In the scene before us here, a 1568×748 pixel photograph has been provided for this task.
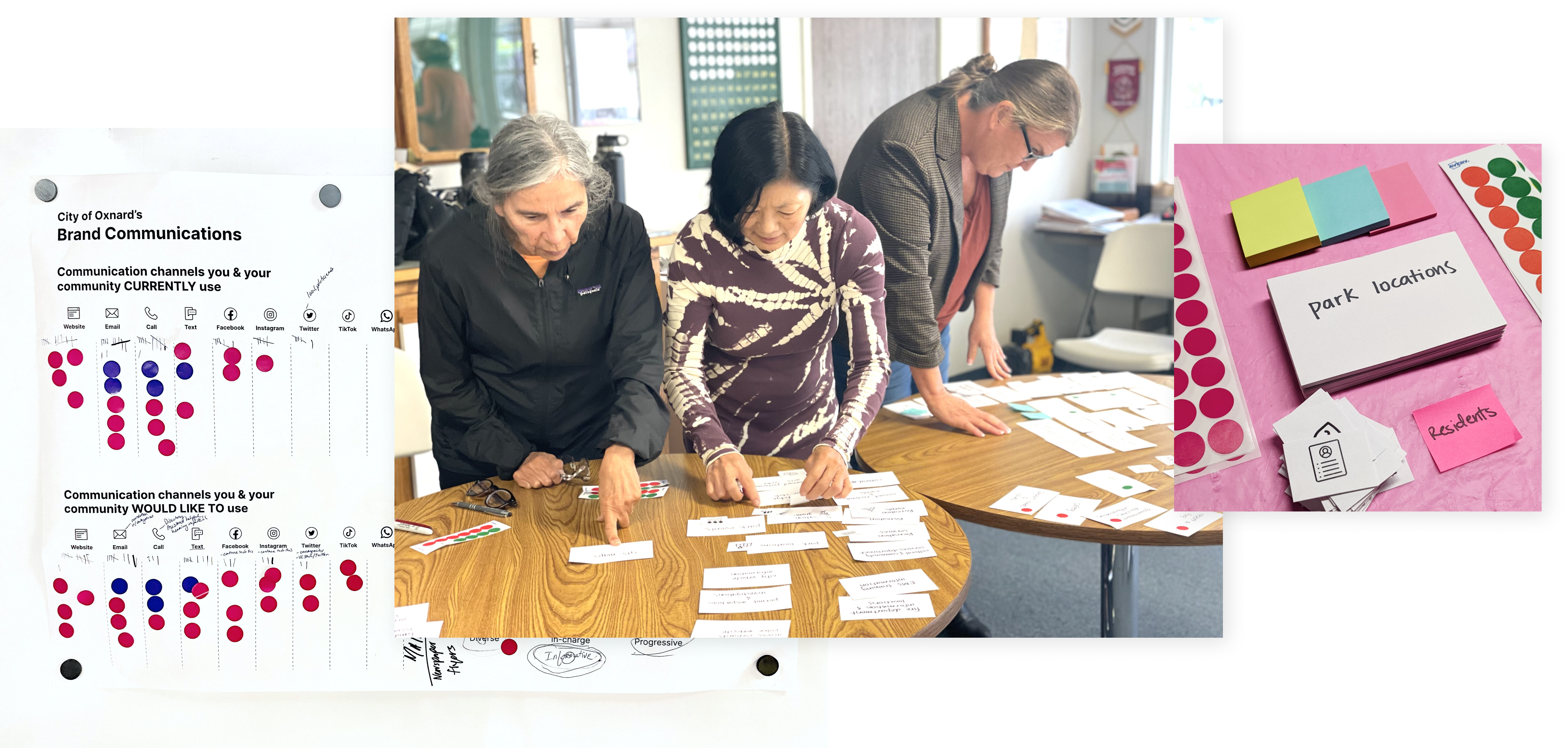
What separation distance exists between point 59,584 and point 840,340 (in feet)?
3.94

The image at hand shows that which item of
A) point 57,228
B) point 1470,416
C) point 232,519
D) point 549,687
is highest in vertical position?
point 57,228

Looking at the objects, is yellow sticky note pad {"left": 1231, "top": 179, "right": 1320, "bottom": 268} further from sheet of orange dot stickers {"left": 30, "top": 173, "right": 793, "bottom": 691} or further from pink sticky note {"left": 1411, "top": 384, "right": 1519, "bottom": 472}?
sheet of orange dot stickers {"left": 30, "top": 173, "right": 793, "bottom": 691}

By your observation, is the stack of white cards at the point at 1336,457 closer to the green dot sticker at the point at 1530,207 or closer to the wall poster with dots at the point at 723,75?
the green dot sticker at the point at 1530,207

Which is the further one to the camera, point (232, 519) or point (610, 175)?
point (232, 519)

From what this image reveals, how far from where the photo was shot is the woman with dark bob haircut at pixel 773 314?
1.42 m

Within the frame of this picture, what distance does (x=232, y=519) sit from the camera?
5.07 feet

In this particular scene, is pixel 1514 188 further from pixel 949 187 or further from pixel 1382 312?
pixel 949 187

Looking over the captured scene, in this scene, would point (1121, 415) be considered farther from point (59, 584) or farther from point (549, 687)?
point (59, 584)

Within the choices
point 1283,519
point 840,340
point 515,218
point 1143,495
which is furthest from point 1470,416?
point 515,218

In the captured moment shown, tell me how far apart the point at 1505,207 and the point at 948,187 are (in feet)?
2.59

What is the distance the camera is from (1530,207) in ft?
4.93

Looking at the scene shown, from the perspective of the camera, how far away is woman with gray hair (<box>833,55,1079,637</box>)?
4.67ft

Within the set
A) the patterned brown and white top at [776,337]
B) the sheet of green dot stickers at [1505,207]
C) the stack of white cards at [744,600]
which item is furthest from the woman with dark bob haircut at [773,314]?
the sheet of green dot stickers at [1505,207]

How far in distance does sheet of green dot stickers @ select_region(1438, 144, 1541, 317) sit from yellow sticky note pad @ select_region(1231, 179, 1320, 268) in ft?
0.68
